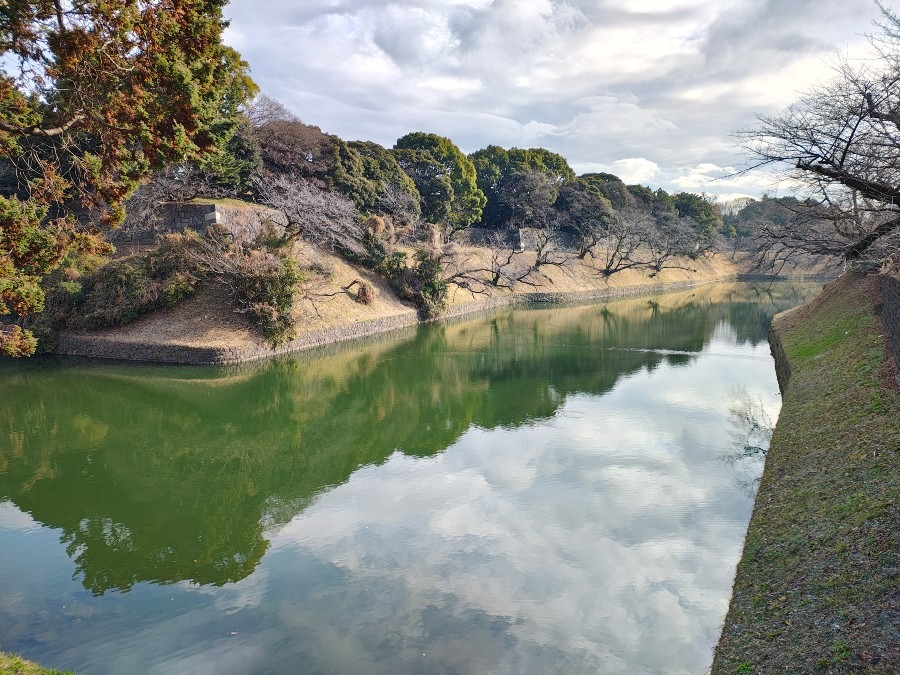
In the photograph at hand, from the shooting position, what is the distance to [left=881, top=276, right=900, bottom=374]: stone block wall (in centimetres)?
930

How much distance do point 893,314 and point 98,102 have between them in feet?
44.3

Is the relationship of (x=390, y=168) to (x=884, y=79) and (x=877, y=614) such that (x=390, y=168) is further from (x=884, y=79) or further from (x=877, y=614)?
(x=877, y=614)

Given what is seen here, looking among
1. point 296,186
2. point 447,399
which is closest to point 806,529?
point 447,399

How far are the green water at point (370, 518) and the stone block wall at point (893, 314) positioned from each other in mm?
2948

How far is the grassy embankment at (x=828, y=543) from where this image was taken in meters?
4.07

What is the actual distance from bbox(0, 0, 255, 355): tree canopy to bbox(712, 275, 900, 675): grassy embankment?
931 centimetres

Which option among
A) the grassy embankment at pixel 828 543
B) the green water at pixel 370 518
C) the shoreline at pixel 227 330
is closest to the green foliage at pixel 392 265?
the shoreline at pixel 227 330

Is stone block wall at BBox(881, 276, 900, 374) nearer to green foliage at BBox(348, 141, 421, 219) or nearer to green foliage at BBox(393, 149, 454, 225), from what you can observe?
green foliage at BBox(348, 141, 421, 219)

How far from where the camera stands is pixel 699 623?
19.3 feet

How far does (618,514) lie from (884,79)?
303 inches

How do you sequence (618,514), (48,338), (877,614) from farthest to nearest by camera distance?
(48,338), (618,514), (877,614)

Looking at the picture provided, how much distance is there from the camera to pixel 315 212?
26547mm

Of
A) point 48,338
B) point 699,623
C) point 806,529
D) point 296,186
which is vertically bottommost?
point 699,623

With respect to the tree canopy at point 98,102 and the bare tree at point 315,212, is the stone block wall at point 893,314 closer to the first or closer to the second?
the tree canopy at point 98,102
